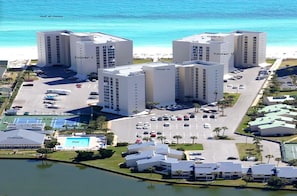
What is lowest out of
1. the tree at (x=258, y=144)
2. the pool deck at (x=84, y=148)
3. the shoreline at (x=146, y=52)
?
the pool deck at (x=84, y=148)

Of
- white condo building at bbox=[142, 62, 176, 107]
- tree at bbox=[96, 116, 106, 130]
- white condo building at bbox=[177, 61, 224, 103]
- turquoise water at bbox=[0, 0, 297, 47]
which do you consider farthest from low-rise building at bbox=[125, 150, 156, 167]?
turquoise water at bbox=[0, 0, 297, 47]

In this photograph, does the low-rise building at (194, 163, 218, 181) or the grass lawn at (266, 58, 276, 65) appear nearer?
the low-rise building at (194, 163, 218, 181)

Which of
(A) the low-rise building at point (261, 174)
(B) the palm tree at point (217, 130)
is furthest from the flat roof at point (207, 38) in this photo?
(A) the low-rise building at point (261, 174)

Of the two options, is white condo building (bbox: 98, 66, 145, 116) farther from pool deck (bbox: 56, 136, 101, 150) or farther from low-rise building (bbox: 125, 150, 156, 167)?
low-rise building (bbox: 125, 150, 156, 167)

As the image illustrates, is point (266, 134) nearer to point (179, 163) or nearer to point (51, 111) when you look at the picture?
point (179, 163)

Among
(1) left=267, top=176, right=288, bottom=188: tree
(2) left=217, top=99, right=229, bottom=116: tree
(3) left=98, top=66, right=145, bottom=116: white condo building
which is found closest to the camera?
(1) left=267, top=176, right=288, bottom=188: tree

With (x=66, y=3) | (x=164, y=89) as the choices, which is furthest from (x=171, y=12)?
(x=164, y=89)

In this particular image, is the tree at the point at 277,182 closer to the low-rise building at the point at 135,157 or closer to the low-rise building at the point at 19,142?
the low-rise building at the point at 135,157
